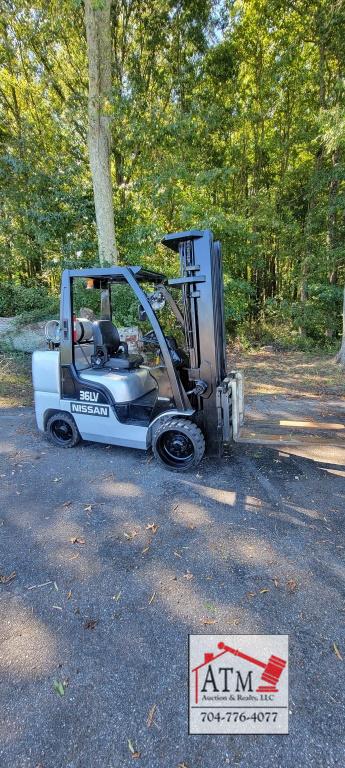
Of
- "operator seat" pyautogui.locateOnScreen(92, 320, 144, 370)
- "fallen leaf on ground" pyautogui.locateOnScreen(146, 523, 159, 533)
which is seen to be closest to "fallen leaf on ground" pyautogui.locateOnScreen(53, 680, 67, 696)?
"fallen leaf on ground" pyautogui.locateOnScreen(146, 523, 159, 533)

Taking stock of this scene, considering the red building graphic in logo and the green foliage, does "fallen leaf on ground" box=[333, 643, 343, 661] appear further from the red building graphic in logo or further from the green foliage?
the green foliage

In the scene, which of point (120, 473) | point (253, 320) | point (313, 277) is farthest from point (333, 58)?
point (120, 473)

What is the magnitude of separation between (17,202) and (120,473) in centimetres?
885

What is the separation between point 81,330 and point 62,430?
1156mm

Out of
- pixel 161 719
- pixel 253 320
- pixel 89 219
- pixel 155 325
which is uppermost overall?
pixel 89 219

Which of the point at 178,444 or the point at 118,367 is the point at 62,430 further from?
the point at 178,444

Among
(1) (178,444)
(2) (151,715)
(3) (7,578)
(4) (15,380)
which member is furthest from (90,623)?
(4) (15,380)

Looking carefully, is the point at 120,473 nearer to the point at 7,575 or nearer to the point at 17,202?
the point at 7,575

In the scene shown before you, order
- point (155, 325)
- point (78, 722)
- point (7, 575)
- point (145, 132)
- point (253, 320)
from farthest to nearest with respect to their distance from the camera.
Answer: point (253, 320), point (145, 132), point (155, 325), point (7, 575), point (78, 722)

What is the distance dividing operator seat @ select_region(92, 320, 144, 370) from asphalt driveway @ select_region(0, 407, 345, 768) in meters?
1.11

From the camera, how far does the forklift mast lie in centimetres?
325

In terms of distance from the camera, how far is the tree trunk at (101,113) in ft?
23.4

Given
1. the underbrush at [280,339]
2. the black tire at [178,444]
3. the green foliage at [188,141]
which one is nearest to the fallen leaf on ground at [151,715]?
the black tire at [178,444]

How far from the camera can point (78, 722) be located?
1.42 meters
